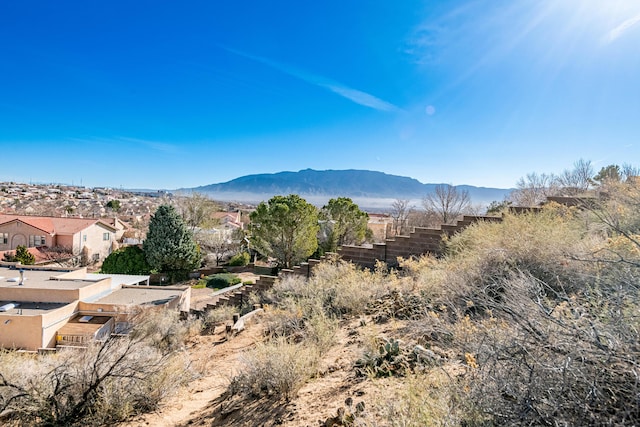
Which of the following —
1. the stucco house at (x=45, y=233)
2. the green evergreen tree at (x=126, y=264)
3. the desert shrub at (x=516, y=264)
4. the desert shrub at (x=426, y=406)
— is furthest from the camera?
the stucco house at (x=45, y=233)

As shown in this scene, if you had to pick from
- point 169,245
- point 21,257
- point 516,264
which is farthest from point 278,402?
point 21,257

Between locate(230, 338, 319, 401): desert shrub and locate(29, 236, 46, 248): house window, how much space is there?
108ft

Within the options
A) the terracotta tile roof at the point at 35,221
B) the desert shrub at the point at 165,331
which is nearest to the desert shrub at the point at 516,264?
the desert shrub at the point at 165,331

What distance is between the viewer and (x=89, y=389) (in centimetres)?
331

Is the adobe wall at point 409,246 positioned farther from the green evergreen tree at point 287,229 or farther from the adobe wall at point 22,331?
the adobe wall at point 22,331

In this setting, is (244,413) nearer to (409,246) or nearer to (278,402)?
Result: (278,402)

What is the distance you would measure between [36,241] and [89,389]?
3280 centimetres

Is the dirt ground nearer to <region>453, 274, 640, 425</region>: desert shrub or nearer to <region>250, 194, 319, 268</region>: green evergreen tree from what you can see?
<region>453, 274, 640, 425</region>: desert shrub

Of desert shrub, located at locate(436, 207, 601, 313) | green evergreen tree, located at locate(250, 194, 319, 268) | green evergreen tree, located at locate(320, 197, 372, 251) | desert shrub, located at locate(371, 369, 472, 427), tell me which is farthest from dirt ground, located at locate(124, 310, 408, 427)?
green evergreen tree, located at locate(320, 197, 372, 251)

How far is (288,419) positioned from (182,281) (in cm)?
2212

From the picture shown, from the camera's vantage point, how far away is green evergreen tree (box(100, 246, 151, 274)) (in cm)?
2208

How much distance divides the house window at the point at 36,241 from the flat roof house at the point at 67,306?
45.7 ft

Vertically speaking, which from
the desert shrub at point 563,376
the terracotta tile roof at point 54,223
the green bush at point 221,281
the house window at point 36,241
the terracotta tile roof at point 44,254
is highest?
the desert shrub at point 563,376

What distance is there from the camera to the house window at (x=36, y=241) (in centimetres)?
2758
